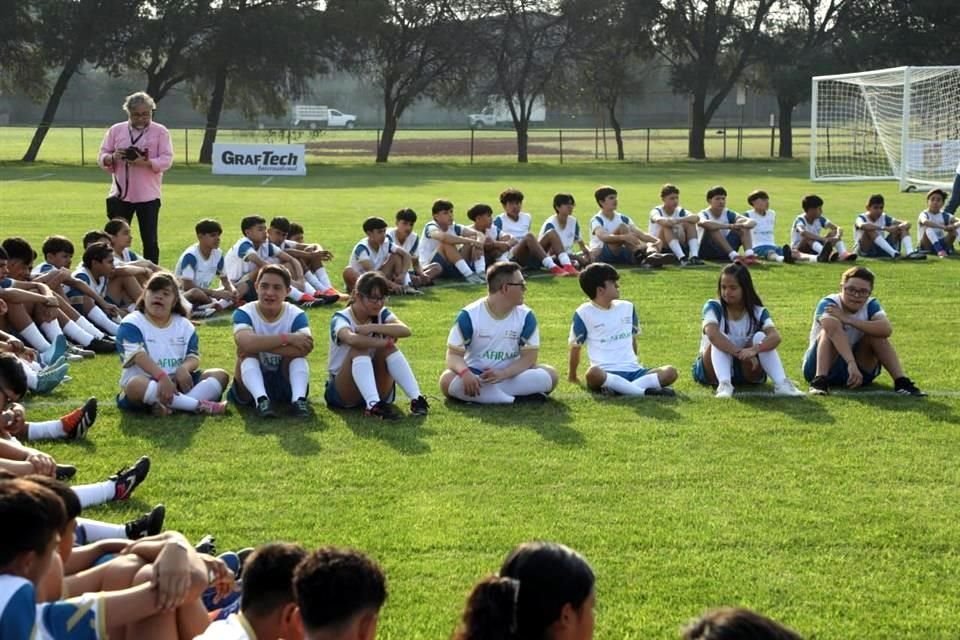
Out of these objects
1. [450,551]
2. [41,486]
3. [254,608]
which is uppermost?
[41,486]

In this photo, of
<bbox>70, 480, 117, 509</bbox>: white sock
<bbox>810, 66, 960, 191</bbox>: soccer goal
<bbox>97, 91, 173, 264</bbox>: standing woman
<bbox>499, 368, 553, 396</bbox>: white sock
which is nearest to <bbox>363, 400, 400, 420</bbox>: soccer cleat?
<bbox>499, 368, 553, 396</bbox>: white sock

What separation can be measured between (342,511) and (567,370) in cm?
440

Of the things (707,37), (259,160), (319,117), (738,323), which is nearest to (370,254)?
(738,323)

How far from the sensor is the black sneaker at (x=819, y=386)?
9.35m

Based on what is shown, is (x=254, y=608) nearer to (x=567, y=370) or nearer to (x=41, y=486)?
(x=41, y=486)

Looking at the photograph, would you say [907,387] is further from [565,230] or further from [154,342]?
[565,230]

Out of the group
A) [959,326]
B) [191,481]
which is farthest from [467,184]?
[191,481]

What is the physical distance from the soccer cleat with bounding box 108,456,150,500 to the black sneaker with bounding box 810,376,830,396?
202 inches

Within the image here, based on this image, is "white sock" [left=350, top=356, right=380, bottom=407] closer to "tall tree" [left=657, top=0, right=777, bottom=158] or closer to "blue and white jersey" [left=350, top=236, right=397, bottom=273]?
"blue and white jersey" [left=350, top=236, right=397, bottom=273]

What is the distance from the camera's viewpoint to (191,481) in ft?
22.8

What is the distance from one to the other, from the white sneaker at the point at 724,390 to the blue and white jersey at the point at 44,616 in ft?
20.6

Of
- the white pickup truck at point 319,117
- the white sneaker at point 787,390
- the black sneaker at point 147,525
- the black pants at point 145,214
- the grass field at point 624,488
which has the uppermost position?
the white pickup truck at point 319,117

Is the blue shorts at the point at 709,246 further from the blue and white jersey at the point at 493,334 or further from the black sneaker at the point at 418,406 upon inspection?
the black sneaker at the point at 418,406

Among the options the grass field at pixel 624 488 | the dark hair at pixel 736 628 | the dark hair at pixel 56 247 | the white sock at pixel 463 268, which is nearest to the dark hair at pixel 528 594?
the dark hair at pixel 736 628
